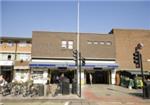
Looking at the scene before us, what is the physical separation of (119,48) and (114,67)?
4460 mm

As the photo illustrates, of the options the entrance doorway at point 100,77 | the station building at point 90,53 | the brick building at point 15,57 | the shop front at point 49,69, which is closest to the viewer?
the shop front at point 49,69

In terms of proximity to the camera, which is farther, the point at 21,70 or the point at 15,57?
the point at 15,57

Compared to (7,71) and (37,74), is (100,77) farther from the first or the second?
(7,71)

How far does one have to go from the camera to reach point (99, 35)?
39.3 m

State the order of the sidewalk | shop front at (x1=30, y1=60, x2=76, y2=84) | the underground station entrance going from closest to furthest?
the sidewalk < shop front at (x1=30, y1=60, x2=76, y2=84) < the underground station entrance

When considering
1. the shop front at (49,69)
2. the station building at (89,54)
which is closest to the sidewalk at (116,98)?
the station building at (89,54)

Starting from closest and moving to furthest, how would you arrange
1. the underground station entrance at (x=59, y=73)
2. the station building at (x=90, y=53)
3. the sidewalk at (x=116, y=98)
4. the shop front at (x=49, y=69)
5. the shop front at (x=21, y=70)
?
the sidewalk at (x=116, y=98) < the shop front at (x=49, y=69) < the station building at (x=90, y=53) < the underground station entrance at (x=59, y=73) < the shop front at (x=21, y=70)

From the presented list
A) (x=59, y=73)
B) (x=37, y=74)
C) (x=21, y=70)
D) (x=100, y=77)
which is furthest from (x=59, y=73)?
(x=21, y=70)

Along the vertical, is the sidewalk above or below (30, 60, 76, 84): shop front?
below

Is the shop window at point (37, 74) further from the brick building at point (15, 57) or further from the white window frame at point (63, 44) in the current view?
the brick building at point (15, 57)

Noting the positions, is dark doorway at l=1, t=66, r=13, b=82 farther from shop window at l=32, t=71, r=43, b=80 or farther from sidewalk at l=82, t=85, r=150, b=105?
sidewalk at l=82, t=85, r=150, b=105

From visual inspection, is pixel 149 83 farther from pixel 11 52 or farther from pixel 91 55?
pixel 11 52

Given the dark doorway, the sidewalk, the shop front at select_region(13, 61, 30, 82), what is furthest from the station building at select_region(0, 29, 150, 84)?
the sidewalk

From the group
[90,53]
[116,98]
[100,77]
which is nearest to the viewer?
[116,98]
